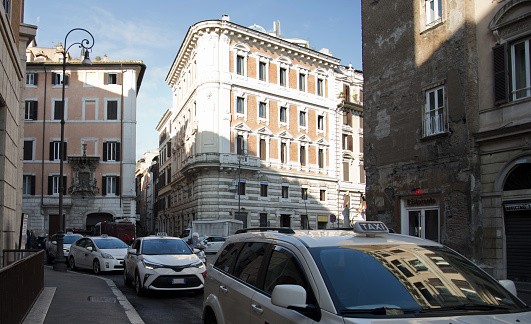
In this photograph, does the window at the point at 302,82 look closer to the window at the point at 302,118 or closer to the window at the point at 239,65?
the window at the point at 302,118

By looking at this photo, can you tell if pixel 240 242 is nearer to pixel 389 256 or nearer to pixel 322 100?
pixel 389 256

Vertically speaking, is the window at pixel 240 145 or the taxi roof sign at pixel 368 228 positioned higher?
the window at pixel 240 145

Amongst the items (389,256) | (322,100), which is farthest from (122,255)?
(322,100)

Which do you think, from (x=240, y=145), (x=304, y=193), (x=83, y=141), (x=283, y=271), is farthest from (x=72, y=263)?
(x=304, y=193)

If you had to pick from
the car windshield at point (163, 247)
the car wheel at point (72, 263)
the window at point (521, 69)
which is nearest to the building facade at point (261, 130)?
the car wheel at point (72, 263)

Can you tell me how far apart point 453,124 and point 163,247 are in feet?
33.7

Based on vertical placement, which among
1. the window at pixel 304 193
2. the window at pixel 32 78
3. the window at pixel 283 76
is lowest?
the window at pixel 304 193

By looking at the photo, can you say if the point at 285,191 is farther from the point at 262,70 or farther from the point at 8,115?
the point at 8,115

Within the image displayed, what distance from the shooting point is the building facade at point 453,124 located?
49.4ft

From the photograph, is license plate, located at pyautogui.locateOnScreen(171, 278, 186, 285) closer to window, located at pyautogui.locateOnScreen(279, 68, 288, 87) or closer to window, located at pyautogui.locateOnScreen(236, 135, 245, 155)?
window, located at pyautogui.locateOnScreen(236, 135, 245, 155)

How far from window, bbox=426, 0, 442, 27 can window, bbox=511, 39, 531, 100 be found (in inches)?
132

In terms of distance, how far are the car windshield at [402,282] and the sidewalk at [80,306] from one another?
19.8 feet

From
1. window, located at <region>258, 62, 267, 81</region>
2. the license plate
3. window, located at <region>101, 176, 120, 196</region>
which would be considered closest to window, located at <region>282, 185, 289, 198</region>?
window, located at <region>258, 62, 267, 81</region>

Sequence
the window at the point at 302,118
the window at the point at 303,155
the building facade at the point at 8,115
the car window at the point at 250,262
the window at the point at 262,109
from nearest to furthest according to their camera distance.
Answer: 1. the car window at the point at 250,262
2. the building facade at the point at 8,115
3. the window at the point at 262,109
4. the window at the point at 303,155
5. the window at the point at 302,118
